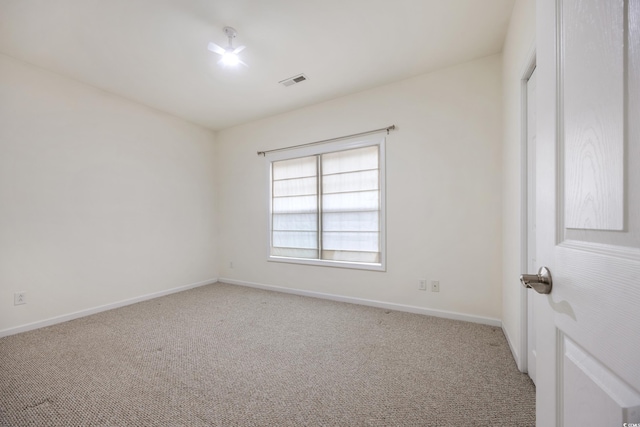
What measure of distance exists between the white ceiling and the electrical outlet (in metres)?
2.37

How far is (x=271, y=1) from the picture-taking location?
2008mm

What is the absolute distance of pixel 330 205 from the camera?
12.2 ft

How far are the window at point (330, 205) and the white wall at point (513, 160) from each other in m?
1.26

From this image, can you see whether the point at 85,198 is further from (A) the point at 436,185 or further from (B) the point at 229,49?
(A) the point at 436,185

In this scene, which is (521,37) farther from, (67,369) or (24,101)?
(24,101)

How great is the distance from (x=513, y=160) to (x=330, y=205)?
7.07ft

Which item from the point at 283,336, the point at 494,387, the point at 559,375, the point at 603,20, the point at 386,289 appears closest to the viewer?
the point at 603,20

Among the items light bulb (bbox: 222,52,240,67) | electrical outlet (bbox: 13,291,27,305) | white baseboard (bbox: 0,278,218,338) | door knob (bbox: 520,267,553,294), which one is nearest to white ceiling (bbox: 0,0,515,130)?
light bulb (bbox: 222,52,240,67)

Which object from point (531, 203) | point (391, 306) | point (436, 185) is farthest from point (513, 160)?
point (391, 306)

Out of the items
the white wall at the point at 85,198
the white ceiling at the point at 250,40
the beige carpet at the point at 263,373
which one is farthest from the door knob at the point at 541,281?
the white wall at the point at 85,198

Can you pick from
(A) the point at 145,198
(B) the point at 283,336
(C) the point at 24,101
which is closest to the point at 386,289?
(B) the point at 283,336

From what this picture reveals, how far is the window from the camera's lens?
3385 millimetres

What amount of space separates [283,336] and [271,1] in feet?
9.28

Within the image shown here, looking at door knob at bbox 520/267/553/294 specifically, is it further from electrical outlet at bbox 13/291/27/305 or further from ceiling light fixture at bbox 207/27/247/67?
electrical outlet at bbox 13/291/27/305
